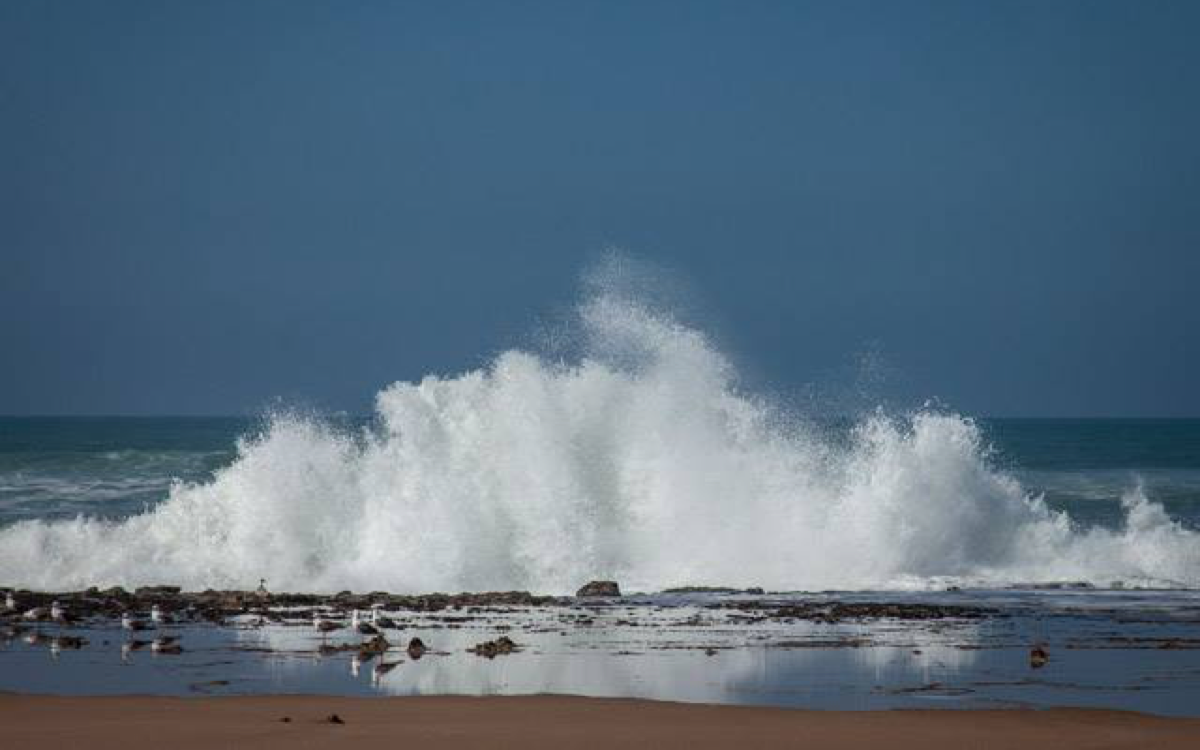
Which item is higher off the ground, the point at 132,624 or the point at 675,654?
the point at 132,624

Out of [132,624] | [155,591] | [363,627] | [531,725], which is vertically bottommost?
[531,725]

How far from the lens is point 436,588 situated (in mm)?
27906

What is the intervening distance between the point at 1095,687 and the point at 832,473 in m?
16.0

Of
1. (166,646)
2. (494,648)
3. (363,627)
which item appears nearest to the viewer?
(494,648)

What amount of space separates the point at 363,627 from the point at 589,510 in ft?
36.7

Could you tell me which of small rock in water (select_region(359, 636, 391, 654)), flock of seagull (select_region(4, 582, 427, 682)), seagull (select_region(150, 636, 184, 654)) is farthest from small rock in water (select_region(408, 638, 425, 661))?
seagull (select_region(150, 636, 184, 654))

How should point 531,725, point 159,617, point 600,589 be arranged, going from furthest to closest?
point 600,589
point 159,617
point 531,725

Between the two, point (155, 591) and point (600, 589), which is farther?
point (600, 589)

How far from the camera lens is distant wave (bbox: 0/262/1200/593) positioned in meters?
29.2

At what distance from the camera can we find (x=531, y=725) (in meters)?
13.5

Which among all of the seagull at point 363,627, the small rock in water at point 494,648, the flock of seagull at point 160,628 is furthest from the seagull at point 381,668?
the seagull at point 363,627

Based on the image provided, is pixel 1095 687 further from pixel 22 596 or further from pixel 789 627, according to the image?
pixel 22 596

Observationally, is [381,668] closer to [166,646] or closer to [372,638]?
[372,638]

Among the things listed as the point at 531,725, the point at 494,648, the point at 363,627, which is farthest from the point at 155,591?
the point at 531,725
